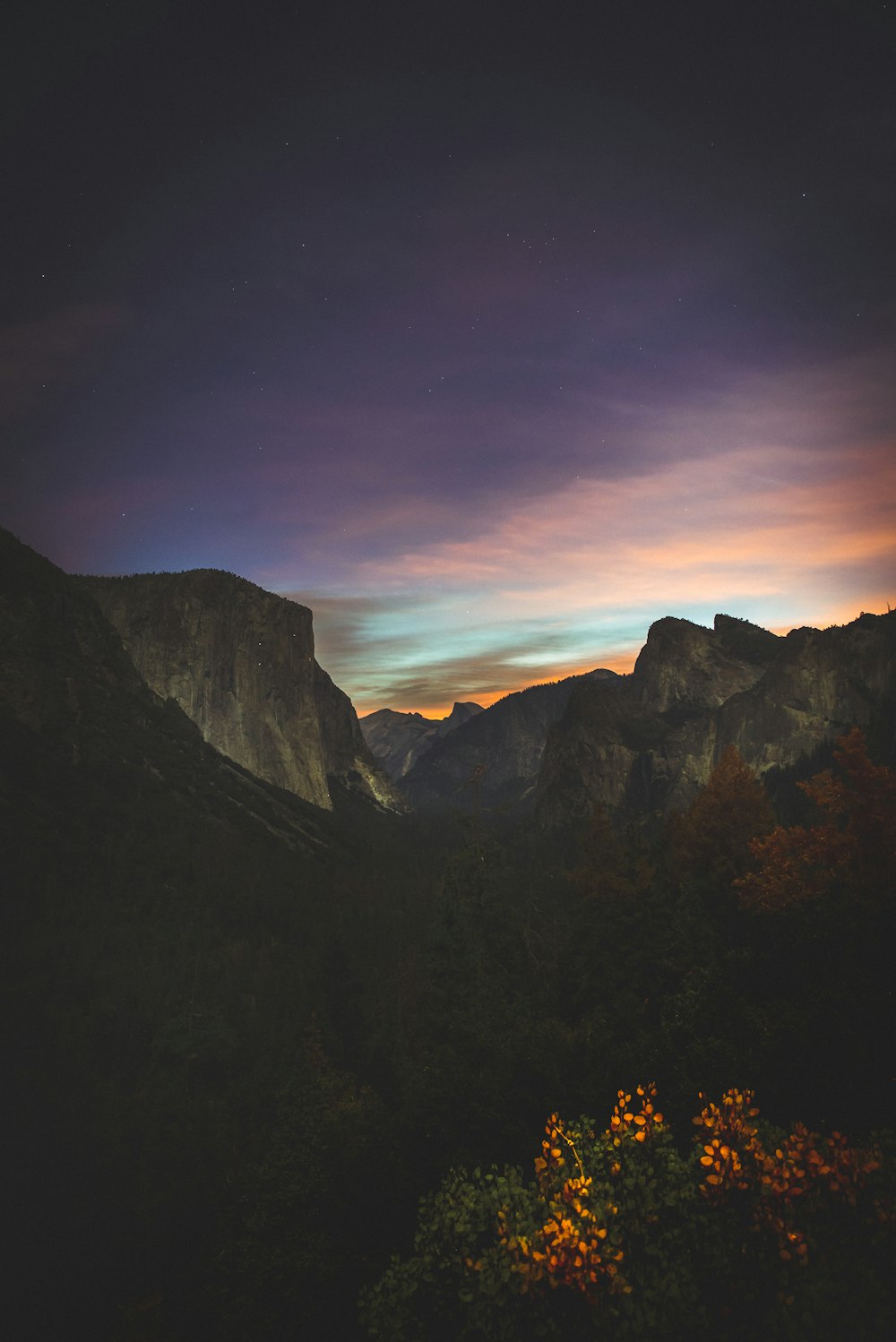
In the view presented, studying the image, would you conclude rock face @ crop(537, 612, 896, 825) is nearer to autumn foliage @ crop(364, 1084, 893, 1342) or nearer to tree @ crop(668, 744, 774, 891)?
tree @ crop(668, 744, 774, 891)

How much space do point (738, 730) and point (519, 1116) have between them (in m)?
160

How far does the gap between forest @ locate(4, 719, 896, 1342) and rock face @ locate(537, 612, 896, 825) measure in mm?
99308

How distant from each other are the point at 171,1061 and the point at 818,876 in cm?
7749

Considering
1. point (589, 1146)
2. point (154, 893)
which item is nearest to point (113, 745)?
point (154, 893)

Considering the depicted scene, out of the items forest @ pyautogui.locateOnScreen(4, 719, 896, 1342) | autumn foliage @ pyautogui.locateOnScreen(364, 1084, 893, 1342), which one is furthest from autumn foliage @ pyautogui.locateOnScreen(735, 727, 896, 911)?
autumn foliage @ pyautogui.locateOnScreen(364, 1084, 893, 1342)

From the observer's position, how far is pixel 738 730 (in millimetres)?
167875

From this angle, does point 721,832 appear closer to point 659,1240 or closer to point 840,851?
point 840,851

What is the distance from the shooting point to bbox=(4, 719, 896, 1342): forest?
13320mm

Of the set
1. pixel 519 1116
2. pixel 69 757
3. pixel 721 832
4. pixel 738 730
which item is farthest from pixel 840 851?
pixel 69 757

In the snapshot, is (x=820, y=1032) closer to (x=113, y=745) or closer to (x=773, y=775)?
(x=773, y=775)

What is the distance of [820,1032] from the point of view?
18.8 metres

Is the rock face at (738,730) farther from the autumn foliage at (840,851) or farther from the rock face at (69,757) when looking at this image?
the autumn foliage at (840,851)

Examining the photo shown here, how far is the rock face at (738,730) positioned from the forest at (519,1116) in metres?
99.3

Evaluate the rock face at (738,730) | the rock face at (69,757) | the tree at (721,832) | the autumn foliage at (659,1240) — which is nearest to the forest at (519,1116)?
the autumn foliage at (659,1240)
